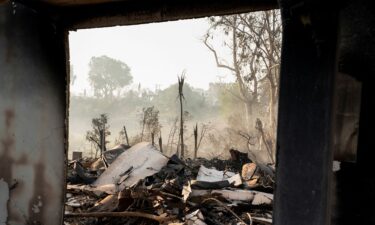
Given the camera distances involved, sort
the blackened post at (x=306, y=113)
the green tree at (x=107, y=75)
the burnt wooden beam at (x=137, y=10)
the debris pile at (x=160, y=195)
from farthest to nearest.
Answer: the green tree at (x=107, y=75) < the debris pile at (x=160, y=195) < the burnt wooden beam at (x=137, y=10) < the blackened post at (x=306, y=113)

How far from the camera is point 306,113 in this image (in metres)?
1.61

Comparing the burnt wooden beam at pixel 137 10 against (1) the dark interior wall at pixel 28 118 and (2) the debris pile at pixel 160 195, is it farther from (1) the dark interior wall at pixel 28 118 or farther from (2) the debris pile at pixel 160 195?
(2) the debris pile at pixel 160 195

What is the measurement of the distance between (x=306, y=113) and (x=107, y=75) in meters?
77.6

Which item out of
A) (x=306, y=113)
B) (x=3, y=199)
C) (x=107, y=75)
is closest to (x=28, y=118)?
(x=3, y=199)

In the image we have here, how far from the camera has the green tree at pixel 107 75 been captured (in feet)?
239

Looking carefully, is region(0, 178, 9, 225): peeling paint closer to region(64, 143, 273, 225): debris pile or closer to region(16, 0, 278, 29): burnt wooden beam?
region(16, 0, 278, 29): burnt wooden beam

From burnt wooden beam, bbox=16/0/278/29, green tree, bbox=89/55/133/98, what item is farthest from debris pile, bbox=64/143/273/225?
green tree, bbox=89/55/133/98

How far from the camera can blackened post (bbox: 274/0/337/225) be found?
1.58 meters

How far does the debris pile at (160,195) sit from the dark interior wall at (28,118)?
5.69ft

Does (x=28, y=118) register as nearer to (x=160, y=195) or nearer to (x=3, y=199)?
(x=3, y=199)

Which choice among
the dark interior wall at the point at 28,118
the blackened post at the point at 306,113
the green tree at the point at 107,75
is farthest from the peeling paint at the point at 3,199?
the green tree at the point at 107,75

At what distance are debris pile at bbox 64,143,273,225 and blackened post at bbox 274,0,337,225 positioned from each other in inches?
110

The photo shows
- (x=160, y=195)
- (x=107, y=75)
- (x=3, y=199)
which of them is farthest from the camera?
(x=107, y=75)

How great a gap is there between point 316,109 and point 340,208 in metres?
0.76
